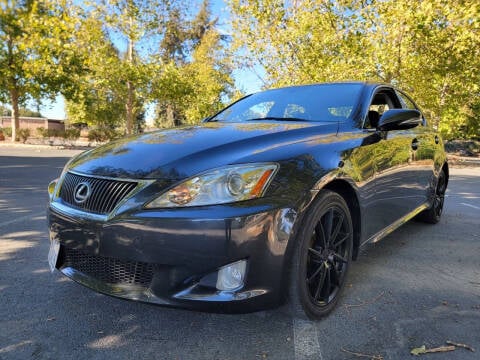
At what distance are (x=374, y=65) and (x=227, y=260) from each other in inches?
547

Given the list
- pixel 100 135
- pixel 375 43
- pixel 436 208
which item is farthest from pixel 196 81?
pixel 436 208

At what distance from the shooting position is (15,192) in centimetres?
624

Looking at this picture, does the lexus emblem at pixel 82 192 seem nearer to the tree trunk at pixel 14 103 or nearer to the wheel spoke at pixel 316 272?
the wheel spoke at pixel 316 272

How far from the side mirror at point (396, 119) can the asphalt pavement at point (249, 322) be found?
1163 mm

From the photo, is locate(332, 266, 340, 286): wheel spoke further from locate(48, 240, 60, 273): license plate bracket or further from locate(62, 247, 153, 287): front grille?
locate(48, 240, 60, 273): license plate bracket

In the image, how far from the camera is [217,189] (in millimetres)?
1843

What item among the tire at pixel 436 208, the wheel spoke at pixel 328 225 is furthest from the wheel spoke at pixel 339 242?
the tire at pixel 436 208

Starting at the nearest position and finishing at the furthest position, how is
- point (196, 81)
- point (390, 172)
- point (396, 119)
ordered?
1. point (396, 119)
2. point (390, 172)
3. point (196, 81)

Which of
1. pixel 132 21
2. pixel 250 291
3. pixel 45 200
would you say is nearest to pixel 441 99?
pixel 132 21

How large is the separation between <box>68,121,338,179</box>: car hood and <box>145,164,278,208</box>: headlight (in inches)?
2.3

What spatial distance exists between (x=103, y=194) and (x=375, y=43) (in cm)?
1393

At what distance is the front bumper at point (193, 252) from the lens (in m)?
1.77

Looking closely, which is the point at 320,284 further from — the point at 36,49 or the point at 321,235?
the point at 36,49

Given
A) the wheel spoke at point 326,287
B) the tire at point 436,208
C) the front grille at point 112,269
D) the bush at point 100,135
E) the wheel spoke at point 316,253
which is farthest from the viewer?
the bush at point 100,135
